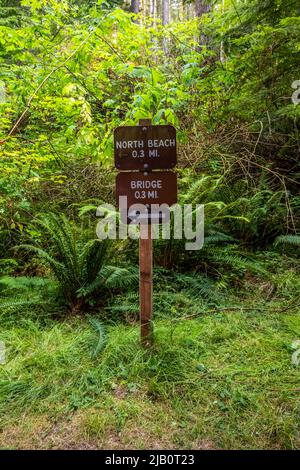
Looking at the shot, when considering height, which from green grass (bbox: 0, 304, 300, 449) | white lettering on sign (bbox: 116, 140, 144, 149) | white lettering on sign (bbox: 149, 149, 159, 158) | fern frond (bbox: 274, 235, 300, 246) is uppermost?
white lettering on sign (bbox: 116, 140, 144, 149)

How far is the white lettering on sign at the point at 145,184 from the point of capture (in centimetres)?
281

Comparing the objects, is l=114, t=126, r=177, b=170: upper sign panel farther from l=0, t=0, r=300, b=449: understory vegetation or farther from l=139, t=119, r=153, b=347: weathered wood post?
l=0, t=0, r=300, b=449: understory vegetation

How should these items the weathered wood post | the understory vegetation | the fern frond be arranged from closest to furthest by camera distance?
the understory vegetation, the weathered wood post, the fern frond

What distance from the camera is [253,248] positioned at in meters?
4.93

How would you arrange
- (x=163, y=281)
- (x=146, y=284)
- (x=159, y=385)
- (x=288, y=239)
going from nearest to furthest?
(x=159, y=385)
(x=146, y=284)
(x=163, y=281)
(x=288, y=239)

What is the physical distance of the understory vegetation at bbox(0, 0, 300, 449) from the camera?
2.34 m

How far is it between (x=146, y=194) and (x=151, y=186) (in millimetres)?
76

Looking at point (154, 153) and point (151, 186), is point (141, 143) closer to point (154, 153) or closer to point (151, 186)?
point (154, 153)

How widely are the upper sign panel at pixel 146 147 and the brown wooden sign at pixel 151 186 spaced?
0.21ft

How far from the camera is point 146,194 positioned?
9.27ft

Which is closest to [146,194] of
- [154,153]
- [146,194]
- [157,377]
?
[146,194]

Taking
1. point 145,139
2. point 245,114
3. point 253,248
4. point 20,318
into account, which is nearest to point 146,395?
point 20,318

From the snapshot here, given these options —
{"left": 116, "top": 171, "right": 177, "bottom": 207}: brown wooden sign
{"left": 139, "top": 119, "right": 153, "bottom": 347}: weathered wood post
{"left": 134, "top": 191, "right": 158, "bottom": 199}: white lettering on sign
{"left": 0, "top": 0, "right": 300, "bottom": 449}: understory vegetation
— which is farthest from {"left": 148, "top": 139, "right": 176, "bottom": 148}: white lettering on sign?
{"left": 0, "top": 0, "right": 300, "bottom": 449}: understory vegetation

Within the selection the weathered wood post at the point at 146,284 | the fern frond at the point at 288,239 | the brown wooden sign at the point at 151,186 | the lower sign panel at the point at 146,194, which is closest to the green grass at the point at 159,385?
the weathered wood post at the point at 146,284
